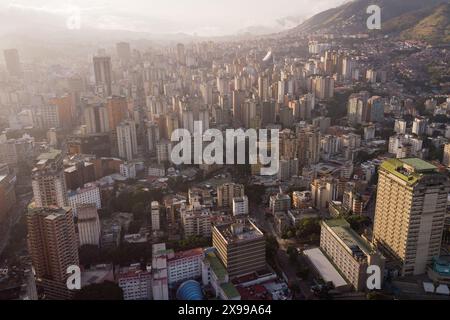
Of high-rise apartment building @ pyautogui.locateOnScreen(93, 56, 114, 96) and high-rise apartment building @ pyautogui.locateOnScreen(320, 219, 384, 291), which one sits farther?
high-rise apartment building @ pyautogui.locateOnScreen(93, 56, 114, 96)

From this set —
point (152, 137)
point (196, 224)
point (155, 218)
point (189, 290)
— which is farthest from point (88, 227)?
point (152, 137)

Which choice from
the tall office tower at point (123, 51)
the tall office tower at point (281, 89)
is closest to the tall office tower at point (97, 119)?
the tall office tower at point (281, 89)

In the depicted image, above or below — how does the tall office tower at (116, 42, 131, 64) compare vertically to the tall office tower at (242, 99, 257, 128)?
above

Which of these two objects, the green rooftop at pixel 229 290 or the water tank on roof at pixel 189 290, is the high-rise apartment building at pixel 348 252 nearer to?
the green rooftop at pixel 229 290

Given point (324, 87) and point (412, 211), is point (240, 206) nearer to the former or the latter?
point (412, 211)

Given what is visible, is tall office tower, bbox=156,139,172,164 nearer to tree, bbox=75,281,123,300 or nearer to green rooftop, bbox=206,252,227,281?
green rooftop, bbox=206,252,227,281

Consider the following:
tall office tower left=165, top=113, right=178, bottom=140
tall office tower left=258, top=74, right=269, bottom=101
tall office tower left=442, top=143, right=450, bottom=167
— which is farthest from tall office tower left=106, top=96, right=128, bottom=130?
tall office tower left=442, top=143, right=450, bottom=167
